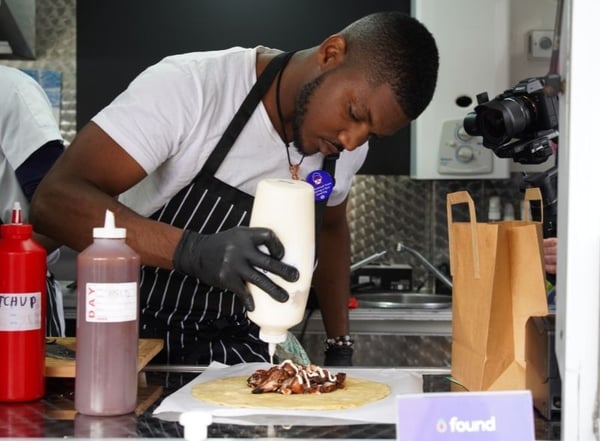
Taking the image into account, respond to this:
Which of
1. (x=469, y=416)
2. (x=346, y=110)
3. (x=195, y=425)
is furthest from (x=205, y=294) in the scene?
(x=469, y=416)

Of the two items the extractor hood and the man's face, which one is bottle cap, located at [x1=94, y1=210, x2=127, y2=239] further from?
the extractor hood

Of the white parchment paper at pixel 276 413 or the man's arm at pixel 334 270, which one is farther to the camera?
the man's arm at pixel 334 270

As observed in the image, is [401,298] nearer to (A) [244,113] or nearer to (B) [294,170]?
(B) [294,170]

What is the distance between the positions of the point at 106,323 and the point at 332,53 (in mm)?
927

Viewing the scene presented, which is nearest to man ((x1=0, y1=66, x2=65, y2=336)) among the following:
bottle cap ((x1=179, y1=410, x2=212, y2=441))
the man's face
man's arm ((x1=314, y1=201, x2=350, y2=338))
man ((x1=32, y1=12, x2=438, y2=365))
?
man ((x1=32, y1=12, x2=438, y2=365))

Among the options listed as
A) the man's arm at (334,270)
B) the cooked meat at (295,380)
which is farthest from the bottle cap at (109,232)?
the man's arm at (334,270)

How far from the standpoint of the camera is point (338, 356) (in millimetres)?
2379

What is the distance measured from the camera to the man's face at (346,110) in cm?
184

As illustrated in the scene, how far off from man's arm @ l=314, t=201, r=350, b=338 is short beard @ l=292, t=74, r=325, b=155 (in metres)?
0.55

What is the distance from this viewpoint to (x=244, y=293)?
4.61 feet

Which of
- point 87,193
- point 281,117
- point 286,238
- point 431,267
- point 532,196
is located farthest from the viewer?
point 431,267

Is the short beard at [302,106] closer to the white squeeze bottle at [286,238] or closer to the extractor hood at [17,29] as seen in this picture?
the white squeeze bottle at [286,238]

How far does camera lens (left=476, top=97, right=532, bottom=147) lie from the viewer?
1.79 m

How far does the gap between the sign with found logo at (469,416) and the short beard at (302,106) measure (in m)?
1.09
